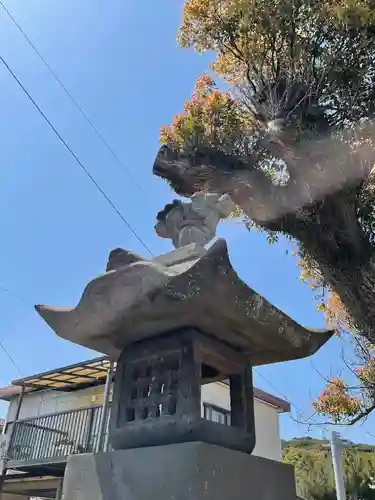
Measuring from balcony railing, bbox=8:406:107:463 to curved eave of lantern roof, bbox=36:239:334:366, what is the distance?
6.92 m

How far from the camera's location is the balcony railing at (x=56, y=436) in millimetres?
9344

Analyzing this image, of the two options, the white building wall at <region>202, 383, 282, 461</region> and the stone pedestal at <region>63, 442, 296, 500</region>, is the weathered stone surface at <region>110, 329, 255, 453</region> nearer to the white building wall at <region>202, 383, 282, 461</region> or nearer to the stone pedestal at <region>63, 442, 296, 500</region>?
the stone pedestal at <region>63, 442, 296, 500</region>

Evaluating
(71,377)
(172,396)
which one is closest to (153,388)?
(172,396)

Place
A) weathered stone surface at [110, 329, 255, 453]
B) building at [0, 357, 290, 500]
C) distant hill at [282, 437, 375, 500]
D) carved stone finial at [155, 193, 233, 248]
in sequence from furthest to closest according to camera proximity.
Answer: distant hill at [282, 437, 375, 500] → building at [0, 357, 290, 500] → carved stone finial at [155, 193, 233, 248] → weathered stone surface at [110, 329, 255, 453]

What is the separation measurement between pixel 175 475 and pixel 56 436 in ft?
28.6

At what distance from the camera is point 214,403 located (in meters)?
11.0

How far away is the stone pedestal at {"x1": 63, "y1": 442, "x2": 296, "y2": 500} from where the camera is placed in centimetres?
229

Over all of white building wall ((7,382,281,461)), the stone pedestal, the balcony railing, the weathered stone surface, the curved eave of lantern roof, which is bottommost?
the stone pedestal

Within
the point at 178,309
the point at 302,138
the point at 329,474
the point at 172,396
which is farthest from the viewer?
the point at 329,474

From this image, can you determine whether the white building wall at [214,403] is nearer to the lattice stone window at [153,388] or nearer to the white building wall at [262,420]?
the white building wall at [262,420]

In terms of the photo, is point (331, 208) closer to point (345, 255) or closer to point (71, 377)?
point (345, 255)

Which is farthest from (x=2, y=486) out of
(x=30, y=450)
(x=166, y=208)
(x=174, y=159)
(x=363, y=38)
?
(x=363, y=38)

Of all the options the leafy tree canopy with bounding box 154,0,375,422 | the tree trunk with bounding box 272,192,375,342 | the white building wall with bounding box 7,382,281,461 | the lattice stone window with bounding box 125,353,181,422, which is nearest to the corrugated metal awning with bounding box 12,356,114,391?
the white building wall with bounding box 7,382,281,461

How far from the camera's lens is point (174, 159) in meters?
5.33
